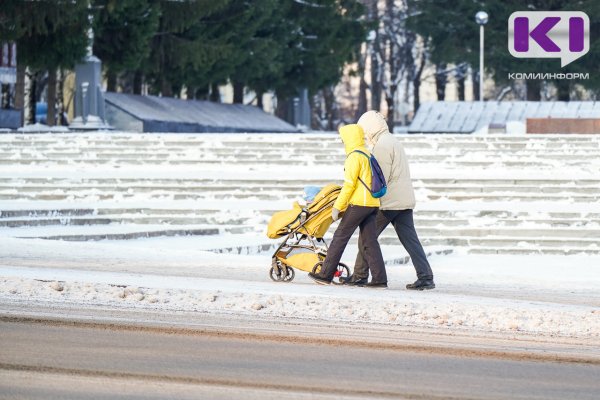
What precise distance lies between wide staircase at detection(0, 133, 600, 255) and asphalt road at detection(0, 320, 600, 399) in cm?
1037

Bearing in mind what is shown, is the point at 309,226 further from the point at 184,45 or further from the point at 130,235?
the point at 184,45

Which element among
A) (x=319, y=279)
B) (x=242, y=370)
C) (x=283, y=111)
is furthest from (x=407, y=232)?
(x=283, y=111)

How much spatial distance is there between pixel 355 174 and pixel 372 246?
732mm

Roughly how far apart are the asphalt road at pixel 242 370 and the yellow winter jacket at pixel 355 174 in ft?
12.2

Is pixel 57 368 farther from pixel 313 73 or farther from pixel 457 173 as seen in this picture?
pixel 313 73

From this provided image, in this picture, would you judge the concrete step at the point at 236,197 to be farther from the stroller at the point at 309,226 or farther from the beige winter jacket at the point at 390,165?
the beige winter jacket at the point at 390,165

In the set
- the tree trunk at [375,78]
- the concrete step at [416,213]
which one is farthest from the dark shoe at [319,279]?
the tree trunk at [375,78]

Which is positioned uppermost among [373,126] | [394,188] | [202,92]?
[202,92]

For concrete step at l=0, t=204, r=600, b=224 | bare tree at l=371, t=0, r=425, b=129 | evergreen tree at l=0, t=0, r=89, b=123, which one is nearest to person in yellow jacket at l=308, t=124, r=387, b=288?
concrete step at l=0, t=204, r=600, b=224

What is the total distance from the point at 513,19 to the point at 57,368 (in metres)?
54.3

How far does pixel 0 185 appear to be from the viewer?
28.4m

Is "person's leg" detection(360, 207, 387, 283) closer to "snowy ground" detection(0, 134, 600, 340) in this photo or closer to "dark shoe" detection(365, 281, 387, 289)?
"dark shoe" detection(365, 281, 387, 289)

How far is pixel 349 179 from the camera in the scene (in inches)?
573

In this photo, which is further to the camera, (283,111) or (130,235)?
(283,111)
